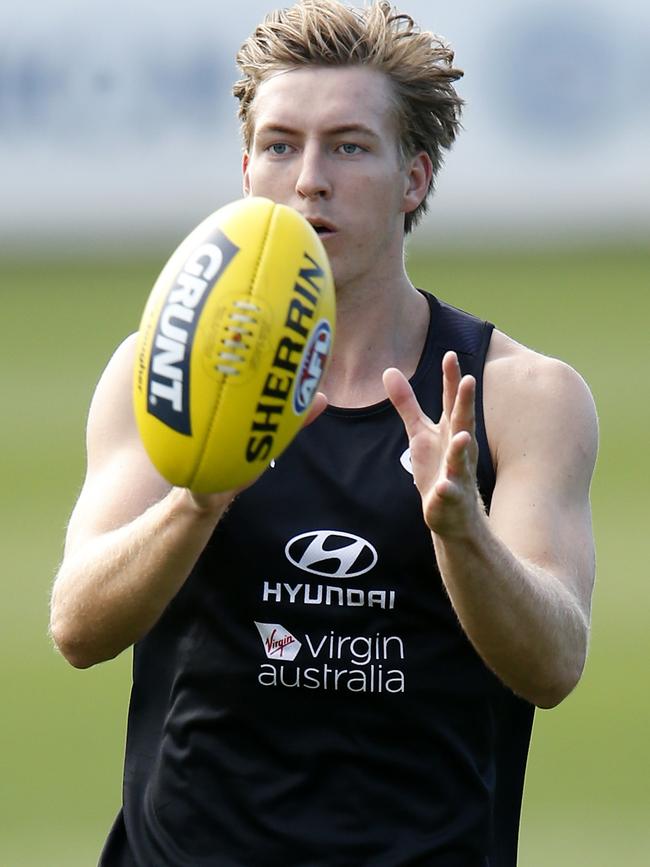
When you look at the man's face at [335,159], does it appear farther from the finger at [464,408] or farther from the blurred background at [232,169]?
the blurred background at [232,169]

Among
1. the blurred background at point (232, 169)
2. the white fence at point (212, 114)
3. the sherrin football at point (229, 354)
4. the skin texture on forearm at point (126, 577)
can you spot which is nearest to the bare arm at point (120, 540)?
the skin texture on forearm at point (126, 577)

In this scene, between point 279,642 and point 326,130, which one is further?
point 326,130

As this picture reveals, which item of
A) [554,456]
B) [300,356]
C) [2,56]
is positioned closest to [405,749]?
[554,456]

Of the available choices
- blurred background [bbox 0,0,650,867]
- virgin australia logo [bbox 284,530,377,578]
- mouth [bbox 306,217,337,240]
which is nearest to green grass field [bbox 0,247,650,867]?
blurred background [bbox 0,0,650,867]

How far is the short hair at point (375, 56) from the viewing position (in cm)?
408

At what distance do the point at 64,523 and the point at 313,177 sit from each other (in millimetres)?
6845

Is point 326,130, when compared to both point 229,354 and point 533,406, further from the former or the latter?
point 229,354

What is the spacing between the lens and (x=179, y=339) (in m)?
3.01

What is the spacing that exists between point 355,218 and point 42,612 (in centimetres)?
547

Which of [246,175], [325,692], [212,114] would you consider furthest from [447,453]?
[212,114]

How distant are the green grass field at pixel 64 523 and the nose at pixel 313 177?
3.40 m

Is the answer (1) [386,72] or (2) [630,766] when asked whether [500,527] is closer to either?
(1) [386,72]

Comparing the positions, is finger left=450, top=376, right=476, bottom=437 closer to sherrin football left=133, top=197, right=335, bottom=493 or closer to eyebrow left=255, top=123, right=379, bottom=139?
sherrin football left=133, top=197, right=335, bottom=493

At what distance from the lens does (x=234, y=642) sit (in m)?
3.74
